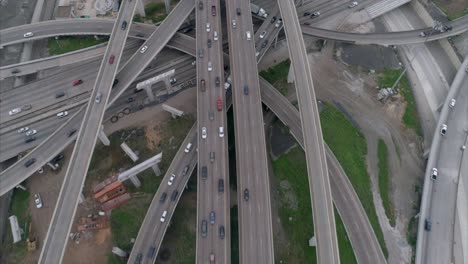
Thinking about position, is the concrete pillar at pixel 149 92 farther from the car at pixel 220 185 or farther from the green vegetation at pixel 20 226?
the green vegetation at pixel 20 226

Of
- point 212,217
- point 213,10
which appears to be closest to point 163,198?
point 212,217

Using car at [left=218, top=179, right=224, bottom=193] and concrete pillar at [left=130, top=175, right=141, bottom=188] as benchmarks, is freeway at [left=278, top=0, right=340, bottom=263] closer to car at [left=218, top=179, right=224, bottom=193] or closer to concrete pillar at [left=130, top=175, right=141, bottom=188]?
car at [left=218, top=179, right=224, bottom=193]

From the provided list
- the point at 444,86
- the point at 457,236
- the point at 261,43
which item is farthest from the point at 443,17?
the point at 457,236

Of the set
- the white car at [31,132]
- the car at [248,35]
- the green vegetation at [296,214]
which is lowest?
the green vegetation at [296,214]

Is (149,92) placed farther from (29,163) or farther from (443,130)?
(443,130)

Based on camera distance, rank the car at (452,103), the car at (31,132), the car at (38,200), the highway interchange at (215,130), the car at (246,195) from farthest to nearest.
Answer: the car at (452,103), the car at (31,132), the car at (38,200), the car at (246,195), the highway interchange at (215,130)

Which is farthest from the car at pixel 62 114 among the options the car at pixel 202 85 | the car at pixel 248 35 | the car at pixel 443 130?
the car at pixel 443 130
